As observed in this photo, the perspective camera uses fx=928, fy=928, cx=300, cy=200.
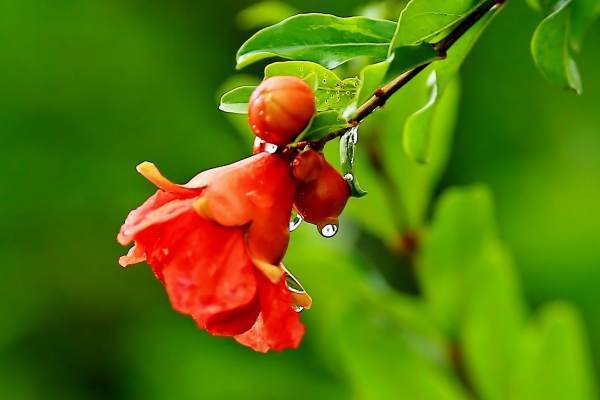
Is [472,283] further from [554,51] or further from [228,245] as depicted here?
[228,245]

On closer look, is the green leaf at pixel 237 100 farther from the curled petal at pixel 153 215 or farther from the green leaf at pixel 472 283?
the green leaf at pixel 472 283

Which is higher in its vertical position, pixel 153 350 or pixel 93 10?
pixel 93 10

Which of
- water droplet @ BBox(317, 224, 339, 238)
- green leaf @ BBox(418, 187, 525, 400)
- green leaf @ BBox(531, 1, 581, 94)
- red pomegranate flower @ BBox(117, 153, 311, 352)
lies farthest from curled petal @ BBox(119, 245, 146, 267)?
green leaf @ BBox(418, 187, 525, 400)

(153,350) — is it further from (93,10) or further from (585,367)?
(585,367)

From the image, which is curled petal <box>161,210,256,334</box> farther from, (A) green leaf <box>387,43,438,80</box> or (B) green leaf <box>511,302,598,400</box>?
(B) green leaf <box>511,302,598,400</box>

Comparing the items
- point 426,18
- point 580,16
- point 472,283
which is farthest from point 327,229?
point 472,283

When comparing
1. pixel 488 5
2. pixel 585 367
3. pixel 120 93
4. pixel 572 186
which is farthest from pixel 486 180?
pixel 488 5
